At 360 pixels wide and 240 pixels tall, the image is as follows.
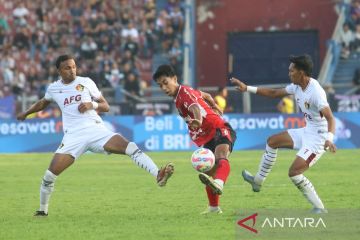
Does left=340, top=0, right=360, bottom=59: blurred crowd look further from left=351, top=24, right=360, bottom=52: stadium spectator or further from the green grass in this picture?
the green grass

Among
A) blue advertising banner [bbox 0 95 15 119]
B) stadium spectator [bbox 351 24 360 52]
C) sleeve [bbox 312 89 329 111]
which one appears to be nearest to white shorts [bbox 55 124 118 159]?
sleeve [bbox 312 89 329 111]

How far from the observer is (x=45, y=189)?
14.1 metres

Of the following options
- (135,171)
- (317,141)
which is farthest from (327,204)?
(135,171)

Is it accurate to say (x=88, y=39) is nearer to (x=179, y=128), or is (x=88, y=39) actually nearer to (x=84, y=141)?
(x=179, y=128)

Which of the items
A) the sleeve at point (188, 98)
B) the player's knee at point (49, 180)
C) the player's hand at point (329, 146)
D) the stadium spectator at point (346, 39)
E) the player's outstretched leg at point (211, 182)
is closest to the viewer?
the player's hand at point (329, 146)

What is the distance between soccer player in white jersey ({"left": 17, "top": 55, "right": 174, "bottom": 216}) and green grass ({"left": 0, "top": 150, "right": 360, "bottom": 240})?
A: 2.22 ft

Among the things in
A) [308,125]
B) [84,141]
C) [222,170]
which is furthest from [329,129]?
[84,141]

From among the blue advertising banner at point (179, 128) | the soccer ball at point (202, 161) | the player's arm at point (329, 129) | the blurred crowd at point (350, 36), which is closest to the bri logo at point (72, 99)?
the soccer ball at point (202, 161)

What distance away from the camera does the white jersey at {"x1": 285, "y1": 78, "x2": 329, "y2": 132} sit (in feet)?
44.6

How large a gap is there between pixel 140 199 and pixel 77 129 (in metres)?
2.73

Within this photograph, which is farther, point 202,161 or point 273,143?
point 273,143

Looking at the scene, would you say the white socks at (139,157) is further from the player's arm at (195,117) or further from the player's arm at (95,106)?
the player's arm at (195,117)

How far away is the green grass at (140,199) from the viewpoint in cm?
1244

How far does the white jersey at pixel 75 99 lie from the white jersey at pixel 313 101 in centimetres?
280
